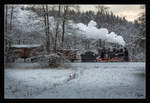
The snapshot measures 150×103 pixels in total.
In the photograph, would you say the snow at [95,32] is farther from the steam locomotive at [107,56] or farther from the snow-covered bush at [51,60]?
the snow-covered bush at [51,60]

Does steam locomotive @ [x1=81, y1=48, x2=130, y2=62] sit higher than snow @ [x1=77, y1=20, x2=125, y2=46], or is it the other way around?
snow @ [x1=77, y1=20, x2=125, y2=46]

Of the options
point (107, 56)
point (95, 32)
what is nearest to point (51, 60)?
point (95, 32)

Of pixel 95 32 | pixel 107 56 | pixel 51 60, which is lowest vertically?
pixel 51 60

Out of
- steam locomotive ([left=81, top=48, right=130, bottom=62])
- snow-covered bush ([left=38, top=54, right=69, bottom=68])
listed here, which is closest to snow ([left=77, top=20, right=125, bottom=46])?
steam locomotive ([left=81, top=48, right=130, bottom=62])

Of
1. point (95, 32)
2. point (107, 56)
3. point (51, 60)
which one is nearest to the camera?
point (51, 60)

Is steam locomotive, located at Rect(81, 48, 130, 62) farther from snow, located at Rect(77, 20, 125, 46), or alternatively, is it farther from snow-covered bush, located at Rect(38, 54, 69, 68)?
snow-covered bush, located at Rect(38, 54, 69, 68)

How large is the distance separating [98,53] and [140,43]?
7.56 meters

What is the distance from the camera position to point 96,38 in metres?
12.5

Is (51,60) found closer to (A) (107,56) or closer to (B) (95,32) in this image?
(B) (95,32)

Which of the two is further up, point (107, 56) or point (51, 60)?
point (107, 56)

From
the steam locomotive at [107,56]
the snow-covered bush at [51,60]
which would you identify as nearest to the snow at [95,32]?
the steam locomotive at [107,56]
